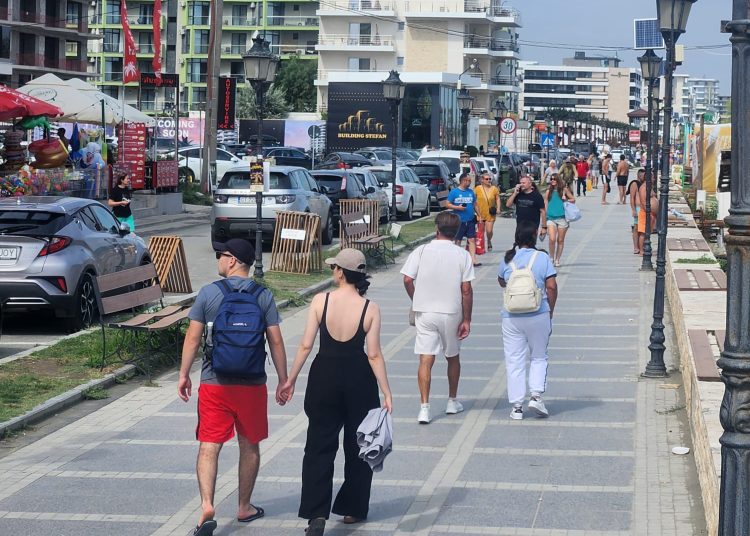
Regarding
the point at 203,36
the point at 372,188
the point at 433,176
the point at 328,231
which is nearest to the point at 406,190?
the point at 372,188

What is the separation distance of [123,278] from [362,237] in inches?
420

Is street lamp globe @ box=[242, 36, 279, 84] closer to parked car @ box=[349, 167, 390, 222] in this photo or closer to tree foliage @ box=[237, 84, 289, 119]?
parked car @ box=[349, 167, 390, 222]

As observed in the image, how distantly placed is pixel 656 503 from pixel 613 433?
7.11 feet

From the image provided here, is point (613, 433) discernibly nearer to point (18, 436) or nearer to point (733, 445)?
point (18, 436)

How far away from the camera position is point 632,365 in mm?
13641

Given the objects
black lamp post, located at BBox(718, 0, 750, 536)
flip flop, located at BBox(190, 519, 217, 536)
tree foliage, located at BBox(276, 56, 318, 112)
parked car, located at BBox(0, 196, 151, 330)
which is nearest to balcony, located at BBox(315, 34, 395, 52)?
tree foliage, located at BBox(276, 56, 318, 112)

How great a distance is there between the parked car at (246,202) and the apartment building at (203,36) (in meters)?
83.8

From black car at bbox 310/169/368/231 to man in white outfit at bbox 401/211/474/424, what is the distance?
65.4 ft

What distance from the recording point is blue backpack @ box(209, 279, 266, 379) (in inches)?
289

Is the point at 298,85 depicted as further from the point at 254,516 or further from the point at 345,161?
the point at 254,516

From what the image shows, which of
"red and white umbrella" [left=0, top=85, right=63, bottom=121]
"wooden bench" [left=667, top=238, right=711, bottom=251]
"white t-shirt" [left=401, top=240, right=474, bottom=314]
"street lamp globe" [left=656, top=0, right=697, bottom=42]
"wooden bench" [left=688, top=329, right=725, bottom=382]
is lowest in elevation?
"wooden bench" [left=688, top=329, right=725, bottom=382]

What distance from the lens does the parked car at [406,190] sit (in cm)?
3712

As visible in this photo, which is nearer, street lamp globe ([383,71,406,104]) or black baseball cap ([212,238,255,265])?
black baseball cap ([212,238,255,265])

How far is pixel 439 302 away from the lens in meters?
10.6
